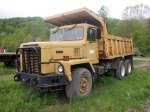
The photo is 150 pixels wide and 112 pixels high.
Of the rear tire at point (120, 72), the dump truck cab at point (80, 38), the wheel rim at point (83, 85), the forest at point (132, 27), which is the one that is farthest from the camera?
the forest at point (132, 27)

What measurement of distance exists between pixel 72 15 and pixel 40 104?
3572 millimetres

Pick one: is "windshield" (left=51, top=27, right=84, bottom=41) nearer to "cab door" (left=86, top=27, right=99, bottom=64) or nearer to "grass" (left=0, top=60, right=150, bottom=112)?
"cab door" (left=86, top=27, right=99, bottom=64)

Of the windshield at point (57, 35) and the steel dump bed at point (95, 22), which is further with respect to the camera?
the windshield at point (57, 35)

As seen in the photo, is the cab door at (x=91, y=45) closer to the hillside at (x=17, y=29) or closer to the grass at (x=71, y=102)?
the grass at (x=71, y=102)

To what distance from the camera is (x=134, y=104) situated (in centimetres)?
438

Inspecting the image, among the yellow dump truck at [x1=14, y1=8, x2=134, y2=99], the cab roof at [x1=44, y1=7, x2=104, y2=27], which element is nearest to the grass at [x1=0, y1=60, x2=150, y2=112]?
the yellow dump truck at [x1=14, y1=8, x2=134, y2=99]

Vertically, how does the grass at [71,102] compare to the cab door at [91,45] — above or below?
below

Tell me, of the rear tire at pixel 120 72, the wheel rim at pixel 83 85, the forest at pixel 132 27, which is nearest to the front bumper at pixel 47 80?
the wheel rim at pixel 83 85

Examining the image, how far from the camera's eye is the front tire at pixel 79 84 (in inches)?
185

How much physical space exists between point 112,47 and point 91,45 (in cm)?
177

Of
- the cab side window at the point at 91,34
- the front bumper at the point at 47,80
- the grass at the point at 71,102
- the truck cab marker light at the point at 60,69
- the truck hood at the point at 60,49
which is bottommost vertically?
the grass at the point at 71,102

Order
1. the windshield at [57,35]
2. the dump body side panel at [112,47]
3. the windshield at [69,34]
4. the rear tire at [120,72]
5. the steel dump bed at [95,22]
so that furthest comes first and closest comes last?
the rear tire at [120,72] → the dump body side panel at [112,47] → the windshield at [57,35] → the steel dump bed at [95,22] → the windshield at [69,34]

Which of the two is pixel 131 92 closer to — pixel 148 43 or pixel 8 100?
pixel 8 100

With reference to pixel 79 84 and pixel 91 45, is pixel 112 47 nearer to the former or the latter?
pixel 91 45
